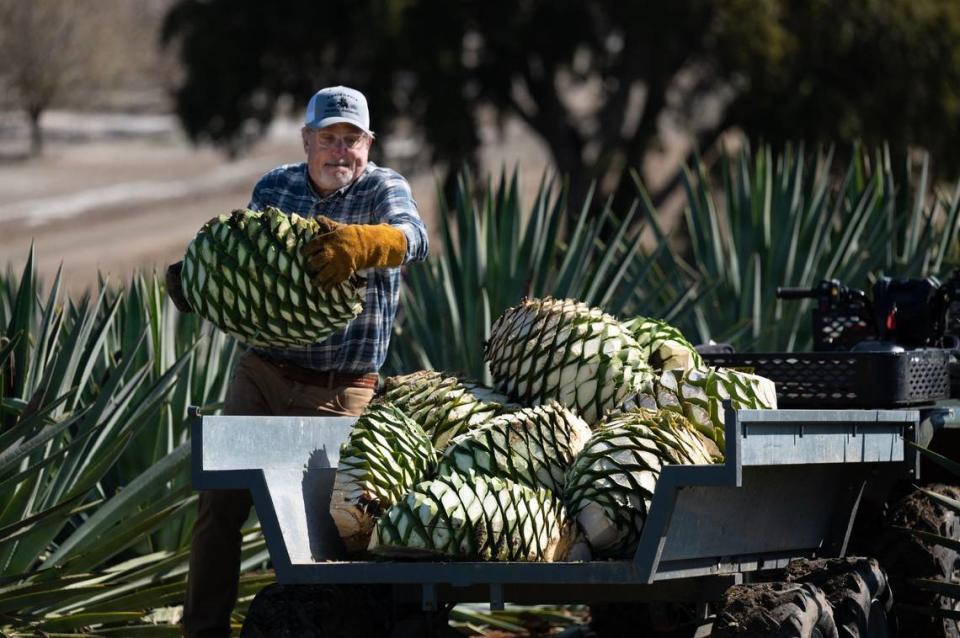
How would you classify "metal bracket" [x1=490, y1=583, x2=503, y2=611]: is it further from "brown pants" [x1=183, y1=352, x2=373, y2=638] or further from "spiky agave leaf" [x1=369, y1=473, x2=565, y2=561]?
"brown pants" [x1=183, y1=352, x2=373, y2=638]

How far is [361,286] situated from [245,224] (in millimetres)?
396

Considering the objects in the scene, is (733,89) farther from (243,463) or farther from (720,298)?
(243,463)

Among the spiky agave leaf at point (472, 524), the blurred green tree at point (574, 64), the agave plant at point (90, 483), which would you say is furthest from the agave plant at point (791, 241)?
the blurred green tree at point (574, 64)

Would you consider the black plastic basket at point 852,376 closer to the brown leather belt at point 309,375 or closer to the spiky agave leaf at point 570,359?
the spiky agave leaf at point 570,359

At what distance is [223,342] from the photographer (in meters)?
8.65

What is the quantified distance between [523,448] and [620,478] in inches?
13.8

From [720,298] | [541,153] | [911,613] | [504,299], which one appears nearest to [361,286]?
[911,613]

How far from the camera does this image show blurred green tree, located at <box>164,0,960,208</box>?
3038cm

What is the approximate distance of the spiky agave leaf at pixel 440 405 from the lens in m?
5.58

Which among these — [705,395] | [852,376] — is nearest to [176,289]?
[705,395]

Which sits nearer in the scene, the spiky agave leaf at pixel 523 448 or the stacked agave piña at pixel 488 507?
the stacked agave piña at pixel 488 507

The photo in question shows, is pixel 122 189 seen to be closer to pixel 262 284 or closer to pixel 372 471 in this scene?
pixel 262 284

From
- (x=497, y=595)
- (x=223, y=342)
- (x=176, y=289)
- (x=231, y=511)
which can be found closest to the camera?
(x=497, y=595)

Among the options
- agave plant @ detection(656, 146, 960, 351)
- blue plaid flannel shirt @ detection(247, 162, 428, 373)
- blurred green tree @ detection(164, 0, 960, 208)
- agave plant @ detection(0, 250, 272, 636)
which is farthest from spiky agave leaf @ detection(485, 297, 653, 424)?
blurred green tree @ detection(164, 0, 960, 208)
